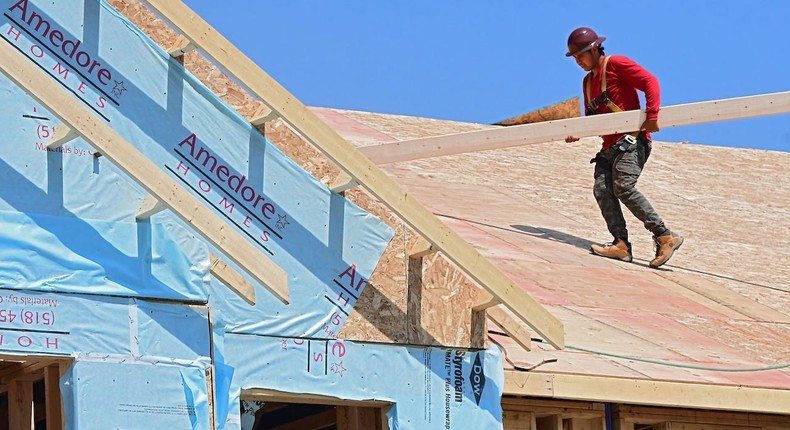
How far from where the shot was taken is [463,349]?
8.80m

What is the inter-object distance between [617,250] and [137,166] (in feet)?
19.5

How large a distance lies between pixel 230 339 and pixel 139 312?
2.04ft

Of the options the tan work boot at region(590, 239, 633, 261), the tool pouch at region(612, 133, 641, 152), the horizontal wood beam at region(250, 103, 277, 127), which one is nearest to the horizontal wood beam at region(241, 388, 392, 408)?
the horizontal wood beam at region(250, 103, 277, 127)

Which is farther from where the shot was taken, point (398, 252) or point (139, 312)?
point (398, 252)

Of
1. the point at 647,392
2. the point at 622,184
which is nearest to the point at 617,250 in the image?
the point at 622,184

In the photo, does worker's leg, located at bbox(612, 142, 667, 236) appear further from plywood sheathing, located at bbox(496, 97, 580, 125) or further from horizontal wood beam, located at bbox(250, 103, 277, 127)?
horizontal wood beam, located at bbox(250, 103, 277, 127)

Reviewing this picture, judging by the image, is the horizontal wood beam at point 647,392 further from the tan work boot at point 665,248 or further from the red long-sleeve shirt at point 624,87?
the red long-sleeve shirt at point 624,87

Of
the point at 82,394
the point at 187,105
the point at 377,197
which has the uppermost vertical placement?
the point at 187,105

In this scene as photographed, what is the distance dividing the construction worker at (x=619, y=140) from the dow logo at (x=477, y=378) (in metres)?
3.75

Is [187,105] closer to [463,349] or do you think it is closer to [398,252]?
[398,252]

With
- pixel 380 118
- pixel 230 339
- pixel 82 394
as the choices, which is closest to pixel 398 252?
pixel 230 339

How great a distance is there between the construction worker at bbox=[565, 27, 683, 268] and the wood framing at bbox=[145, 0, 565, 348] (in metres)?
3.91

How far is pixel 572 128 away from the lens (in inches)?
481

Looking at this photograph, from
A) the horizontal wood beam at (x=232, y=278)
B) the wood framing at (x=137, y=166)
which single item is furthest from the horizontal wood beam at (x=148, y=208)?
the horizontal wood beam at (x=232, y=278)
